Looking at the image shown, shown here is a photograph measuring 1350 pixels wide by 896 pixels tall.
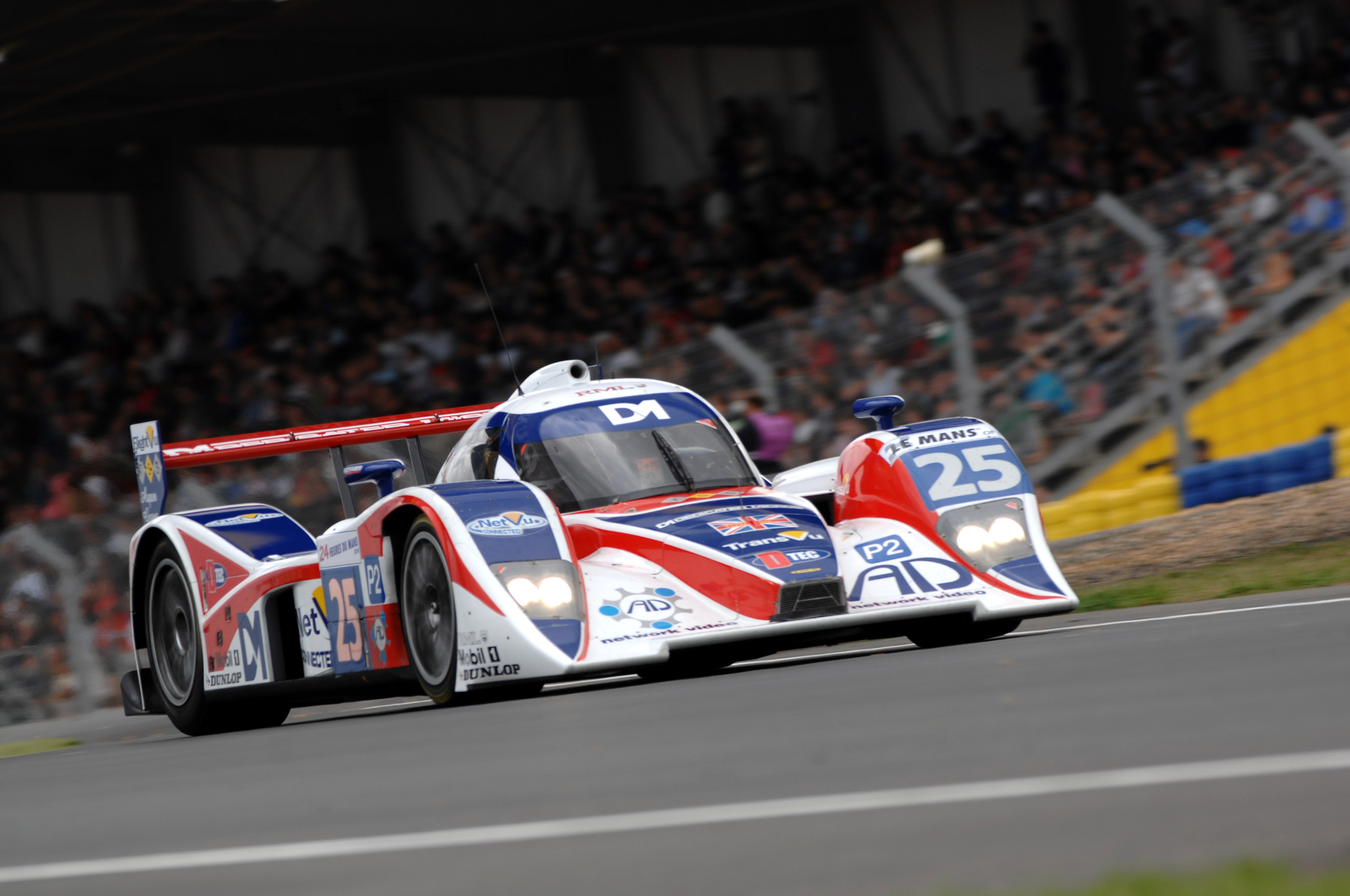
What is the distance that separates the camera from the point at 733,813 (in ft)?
12.0

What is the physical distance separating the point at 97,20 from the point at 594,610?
16.2m

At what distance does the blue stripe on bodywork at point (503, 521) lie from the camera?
7.07m

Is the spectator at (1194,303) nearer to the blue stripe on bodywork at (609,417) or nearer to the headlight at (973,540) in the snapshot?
the blue stripe on bodywork at (609,417)

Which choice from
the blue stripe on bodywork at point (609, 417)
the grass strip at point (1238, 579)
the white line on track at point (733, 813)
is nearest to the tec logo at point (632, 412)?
the blue stripe on bodywork at point (609, 417)

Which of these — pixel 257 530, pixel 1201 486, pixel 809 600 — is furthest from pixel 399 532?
pixel 1201 486

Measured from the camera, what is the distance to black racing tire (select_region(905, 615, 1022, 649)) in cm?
789

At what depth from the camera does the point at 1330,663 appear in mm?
4992

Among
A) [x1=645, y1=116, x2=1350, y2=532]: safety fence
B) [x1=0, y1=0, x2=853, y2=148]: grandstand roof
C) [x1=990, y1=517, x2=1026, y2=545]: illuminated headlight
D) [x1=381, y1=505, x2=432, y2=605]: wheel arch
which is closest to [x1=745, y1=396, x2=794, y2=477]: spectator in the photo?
[x1=645, y1=116, x2=1350, y2=532]: safety fence

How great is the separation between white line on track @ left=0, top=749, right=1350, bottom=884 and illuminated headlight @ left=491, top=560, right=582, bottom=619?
2.99 metres

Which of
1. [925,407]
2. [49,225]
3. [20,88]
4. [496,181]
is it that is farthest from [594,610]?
[49,225]

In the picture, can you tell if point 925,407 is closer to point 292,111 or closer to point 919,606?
point 919,606

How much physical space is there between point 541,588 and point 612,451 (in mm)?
1311

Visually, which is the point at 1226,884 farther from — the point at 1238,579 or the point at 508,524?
the point at 1238,579

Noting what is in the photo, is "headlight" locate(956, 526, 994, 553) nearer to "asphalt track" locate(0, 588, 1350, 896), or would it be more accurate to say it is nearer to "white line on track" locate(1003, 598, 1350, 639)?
"white line on track" locate(1003, 598, 1350, 639)
